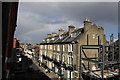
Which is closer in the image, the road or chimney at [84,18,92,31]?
chimney at [84,18,92,31]

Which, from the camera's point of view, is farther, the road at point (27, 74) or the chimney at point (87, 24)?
the road at point (27, 74)

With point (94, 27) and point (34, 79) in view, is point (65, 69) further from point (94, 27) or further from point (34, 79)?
point (94, 27)

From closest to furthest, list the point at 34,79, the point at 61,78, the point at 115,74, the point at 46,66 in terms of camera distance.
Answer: the point at 115,74 < the point at 34,79 < the point at 61,78 < the point at 46,66

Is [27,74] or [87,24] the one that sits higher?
[87,24]

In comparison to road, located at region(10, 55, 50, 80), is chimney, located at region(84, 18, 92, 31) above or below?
above

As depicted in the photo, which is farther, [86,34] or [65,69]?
[65,69]

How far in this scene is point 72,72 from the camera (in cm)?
1587

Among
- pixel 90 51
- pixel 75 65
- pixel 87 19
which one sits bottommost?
pixel 75 65

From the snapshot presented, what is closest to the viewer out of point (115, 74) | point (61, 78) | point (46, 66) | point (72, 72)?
Result: point (115, 74)

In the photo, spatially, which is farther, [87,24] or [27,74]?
[27,74]

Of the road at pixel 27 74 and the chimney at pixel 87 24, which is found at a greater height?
the chimney at pixel 87 24

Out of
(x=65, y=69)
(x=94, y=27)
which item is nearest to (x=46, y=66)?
(x=65, y=69)

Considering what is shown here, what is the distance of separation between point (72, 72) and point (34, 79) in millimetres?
7395

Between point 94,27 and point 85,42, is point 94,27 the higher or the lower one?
the higher one
